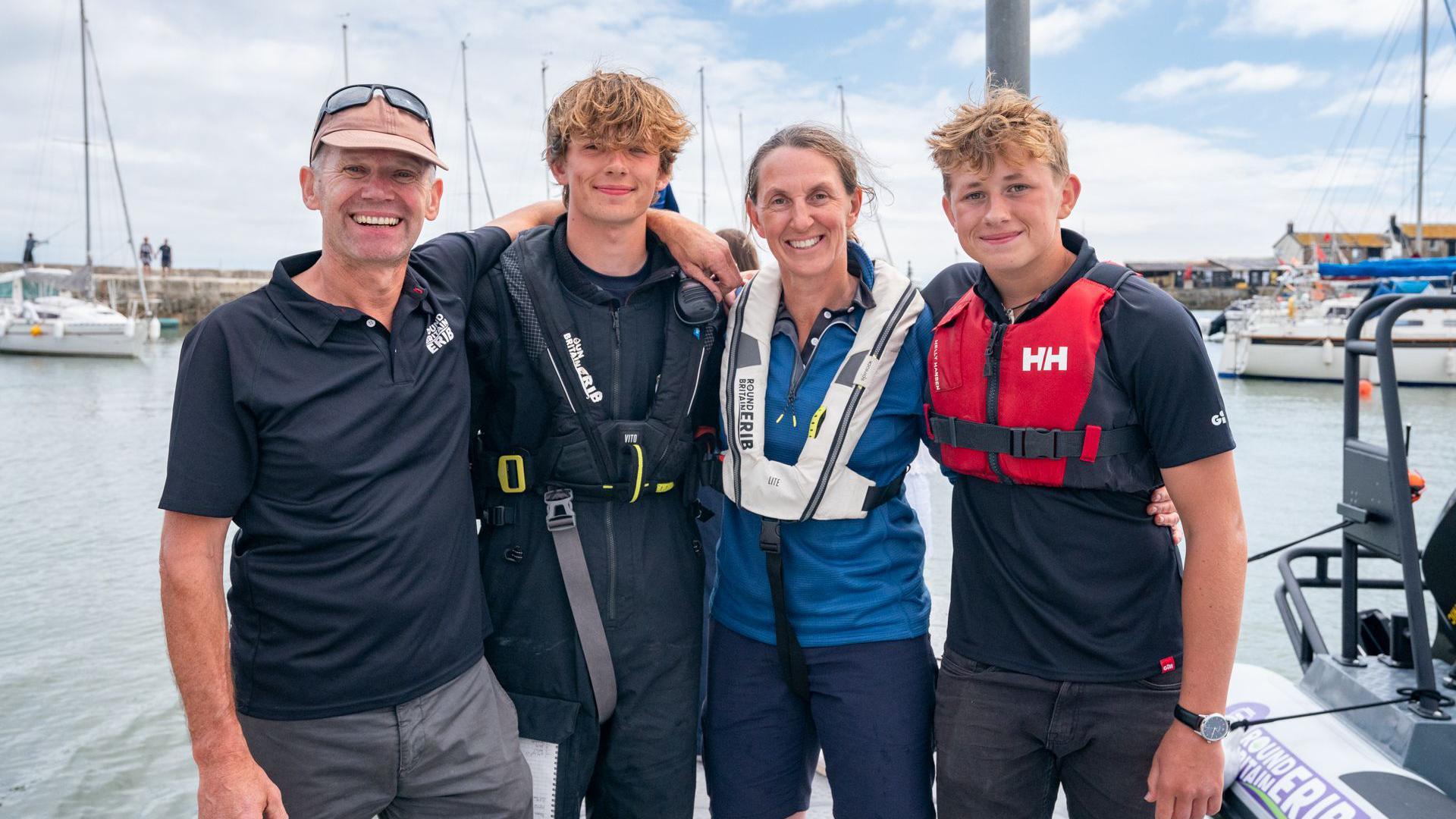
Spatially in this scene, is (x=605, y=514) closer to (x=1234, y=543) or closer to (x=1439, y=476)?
(x=1234, y=543)

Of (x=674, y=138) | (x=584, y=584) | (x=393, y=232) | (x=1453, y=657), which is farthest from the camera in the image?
(x=1453, y=657)

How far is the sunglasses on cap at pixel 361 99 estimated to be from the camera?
2.36 metres

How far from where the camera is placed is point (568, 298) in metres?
2.66

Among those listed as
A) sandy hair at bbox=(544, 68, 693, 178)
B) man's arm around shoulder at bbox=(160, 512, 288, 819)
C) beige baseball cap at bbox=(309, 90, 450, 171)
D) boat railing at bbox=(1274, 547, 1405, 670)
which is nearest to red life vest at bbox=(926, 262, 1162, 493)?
sandy hair at bbox=(544, 68, 693, 178)

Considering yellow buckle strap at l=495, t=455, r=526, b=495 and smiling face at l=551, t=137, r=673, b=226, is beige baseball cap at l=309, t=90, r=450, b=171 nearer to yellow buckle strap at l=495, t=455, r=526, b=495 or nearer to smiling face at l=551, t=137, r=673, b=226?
smiling face at l=551, t=137, r=673, b=226

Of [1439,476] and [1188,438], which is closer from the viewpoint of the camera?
[1188,438]

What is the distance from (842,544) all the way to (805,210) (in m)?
0.94

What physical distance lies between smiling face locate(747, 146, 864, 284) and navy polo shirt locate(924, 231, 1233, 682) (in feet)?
1.97

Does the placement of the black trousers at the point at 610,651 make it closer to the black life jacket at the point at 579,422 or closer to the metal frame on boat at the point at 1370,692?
the black life jacket at the point at 579,422

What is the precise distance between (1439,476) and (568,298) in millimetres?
17482

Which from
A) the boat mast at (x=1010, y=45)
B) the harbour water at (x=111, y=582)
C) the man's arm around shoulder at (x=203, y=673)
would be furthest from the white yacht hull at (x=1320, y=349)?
the man's arm around shoulder at (x=203, y=673)

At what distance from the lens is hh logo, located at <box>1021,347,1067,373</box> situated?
89.7 inches

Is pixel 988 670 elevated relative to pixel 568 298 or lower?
lower

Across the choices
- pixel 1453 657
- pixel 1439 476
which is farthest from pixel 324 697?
pixel 1439 476
